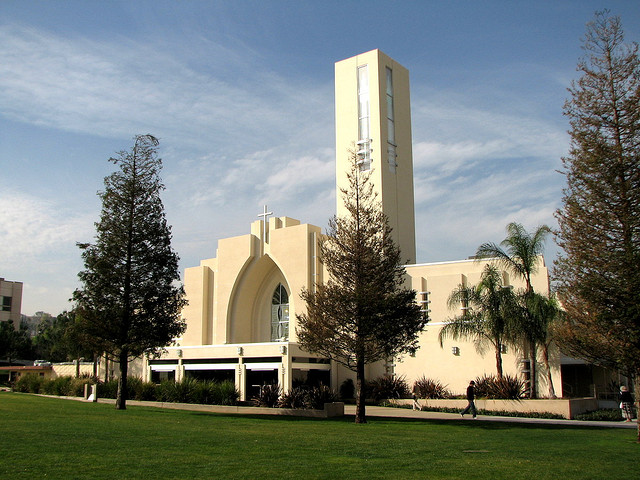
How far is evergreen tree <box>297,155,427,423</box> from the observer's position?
22016mm

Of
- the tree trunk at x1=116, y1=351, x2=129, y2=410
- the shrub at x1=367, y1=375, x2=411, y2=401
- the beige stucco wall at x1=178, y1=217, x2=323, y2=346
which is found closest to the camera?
the tree trunk at x1=116, y1=351, x2=129, y2=410

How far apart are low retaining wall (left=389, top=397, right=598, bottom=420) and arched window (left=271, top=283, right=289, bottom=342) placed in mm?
15741

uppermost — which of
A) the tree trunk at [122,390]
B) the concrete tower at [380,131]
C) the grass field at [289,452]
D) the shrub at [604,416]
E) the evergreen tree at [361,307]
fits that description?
the concrete tower at [380,131]

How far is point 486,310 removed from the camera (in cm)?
2923

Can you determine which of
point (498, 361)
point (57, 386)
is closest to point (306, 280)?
point (498, 361)

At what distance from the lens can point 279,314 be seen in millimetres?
43594

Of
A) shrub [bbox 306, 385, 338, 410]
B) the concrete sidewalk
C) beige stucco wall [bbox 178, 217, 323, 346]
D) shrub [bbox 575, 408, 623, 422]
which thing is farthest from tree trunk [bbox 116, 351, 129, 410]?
shrub [bbox 575, 408, 623, 422]

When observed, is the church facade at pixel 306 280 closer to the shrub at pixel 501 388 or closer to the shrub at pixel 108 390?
the shrub at pixel 501 388

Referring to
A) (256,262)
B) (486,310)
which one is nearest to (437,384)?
(486,310)

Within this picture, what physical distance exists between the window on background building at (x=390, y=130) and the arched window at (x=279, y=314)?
11779 millimetres

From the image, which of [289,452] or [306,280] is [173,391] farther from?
[289,452]

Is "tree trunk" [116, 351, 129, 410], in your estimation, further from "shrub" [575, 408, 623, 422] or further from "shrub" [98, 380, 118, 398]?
"shrub" [575, 408, 623, 422]

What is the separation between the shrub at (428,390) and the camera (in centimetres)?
3072

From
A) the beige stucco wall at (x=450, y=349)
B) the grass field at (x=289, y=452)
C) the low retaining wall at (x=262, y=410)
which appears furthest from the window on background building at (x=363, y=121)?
the grass field at (x=289, y=452)
